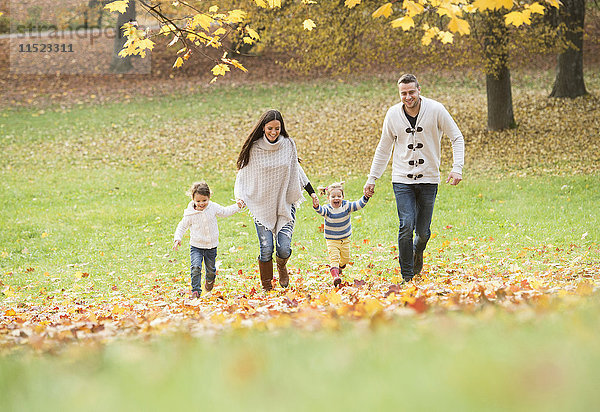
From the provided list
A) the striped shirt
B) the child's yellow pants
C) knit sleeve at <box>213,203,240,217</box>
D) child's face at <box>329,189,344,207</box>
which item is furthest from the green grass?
knit sleeve at <box>213,203,240,217</box>

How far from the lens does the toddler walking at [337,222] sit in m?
7.19

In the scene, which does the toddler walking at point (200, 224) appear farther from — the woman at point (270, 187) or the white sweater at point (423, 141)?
the white sweater at point (423, 141)

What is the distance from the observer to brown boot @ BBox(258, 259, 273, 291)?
7075 millimetres

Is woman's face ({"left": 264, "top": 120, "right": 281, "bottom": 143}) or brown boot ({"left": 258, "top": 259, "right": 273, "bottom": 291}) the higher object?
woman's face ({"left": 264, "top": 120, "right": 281, "bottom": 143})

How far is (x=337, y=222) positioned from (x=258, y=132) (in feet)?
4.49

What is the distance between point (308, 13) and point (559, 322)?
14.3 meters

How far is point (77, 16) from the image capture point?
31.6 metres

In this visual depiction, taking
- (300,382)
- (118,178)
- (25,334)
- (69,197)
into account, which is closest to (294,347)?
(300,382)

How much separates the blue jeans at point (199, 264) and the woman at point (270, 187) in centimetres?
58

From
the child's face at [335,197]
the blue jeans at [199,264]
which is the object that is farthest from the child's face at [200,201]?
the child's face at [335,197]

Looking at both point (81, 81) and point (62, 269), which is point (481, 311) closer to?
point (62, 269)

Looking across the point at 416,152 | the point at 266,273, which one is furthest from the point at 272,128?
the point at 266,273

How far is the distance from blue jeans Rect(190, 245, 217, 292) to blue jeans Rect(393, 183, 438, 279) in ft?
6.71

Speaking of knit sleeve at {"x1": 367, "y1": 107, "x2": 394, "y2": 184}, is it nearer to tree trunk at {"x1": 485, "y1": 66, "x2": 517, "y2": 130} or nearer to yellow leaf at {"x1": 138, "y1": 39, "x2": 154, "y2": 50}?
yellow leaf at {"x1": 138, "y1": 39, "x2": 154, "y2": 50}
